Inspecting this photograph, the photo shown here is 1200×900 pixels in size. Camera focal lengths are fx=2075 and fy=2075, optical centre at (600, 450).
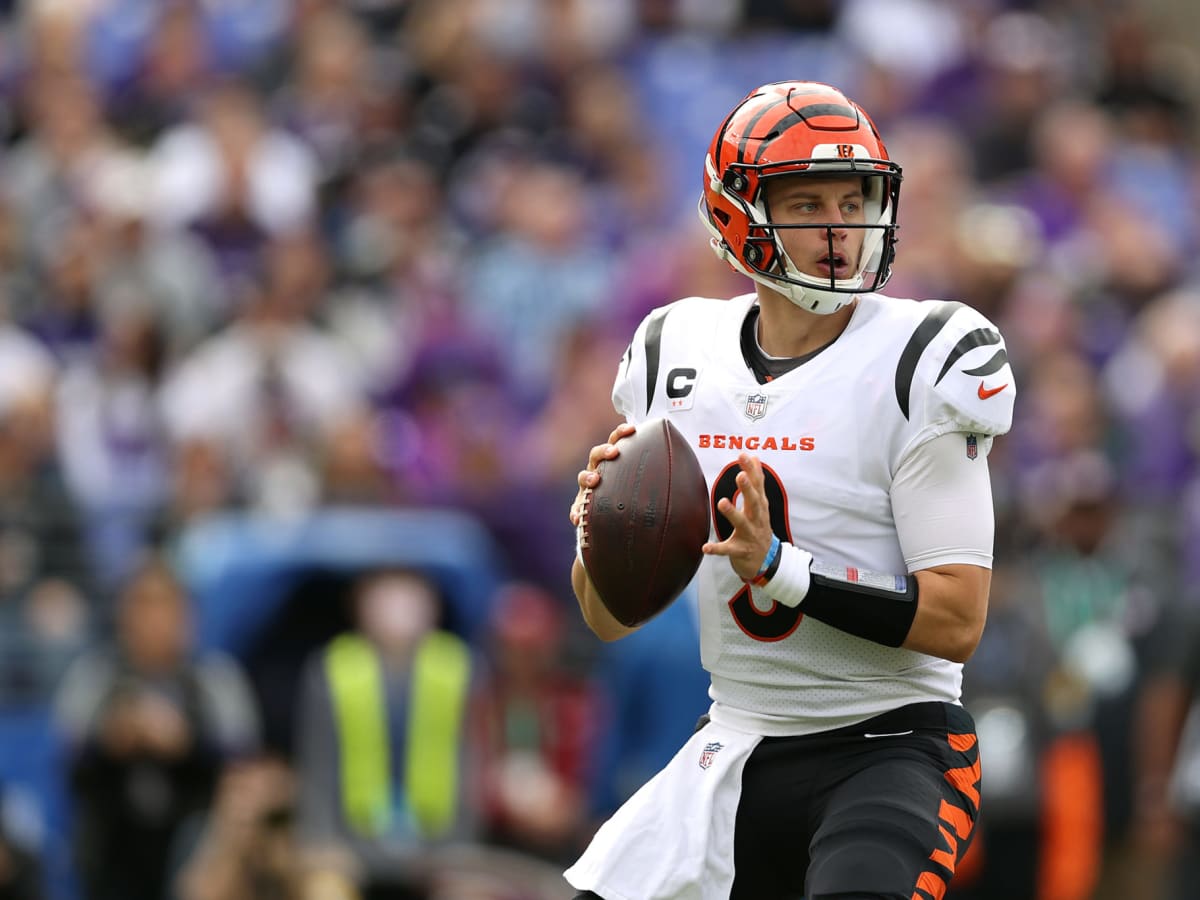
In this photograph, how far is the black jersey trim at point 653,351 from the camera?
15.1ft

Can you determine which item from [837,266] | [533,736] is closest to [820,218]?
[837,266]

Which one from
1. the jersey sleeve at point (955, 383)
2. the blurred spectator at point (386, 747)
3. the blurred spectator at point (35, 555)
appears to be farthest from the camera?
the blurred spectator at point (35, 555)

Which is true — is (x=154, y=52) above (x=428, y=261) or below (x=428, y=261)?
above

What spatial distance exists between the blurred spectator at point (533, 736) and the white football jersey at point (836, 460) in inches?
171

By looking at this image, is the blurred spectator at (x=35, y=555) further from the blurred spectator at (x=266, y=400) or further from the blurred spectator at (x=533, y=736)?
the blurred spectator at (x=533, y=736)

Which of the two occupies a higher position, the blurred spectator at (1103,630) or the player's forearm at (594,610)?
the player's forearm at (594,610)

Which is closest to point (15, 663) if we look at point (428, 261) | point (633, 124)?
point (428, 261)

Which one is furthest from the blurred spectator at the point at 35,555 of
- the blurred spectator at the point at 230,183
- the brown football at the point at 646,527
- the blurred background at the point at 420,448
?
the brown football at the point at 646,527

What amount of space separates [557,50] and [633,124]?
77 cm

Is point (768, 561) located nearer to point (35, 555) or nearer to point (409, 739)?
point (409, 739)

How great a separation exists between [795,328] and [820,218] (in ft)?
0.83

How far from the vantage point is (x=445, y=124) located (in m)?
12.4

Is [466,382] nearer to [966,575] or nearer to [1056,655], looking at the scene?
[1056,655]

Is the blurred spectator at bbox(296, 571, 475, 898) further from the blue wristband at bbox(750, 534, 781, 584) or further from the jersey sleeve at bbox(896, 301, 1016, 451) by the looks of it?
the jersey sleeve at bbox(896, 301, 1016, 451)
